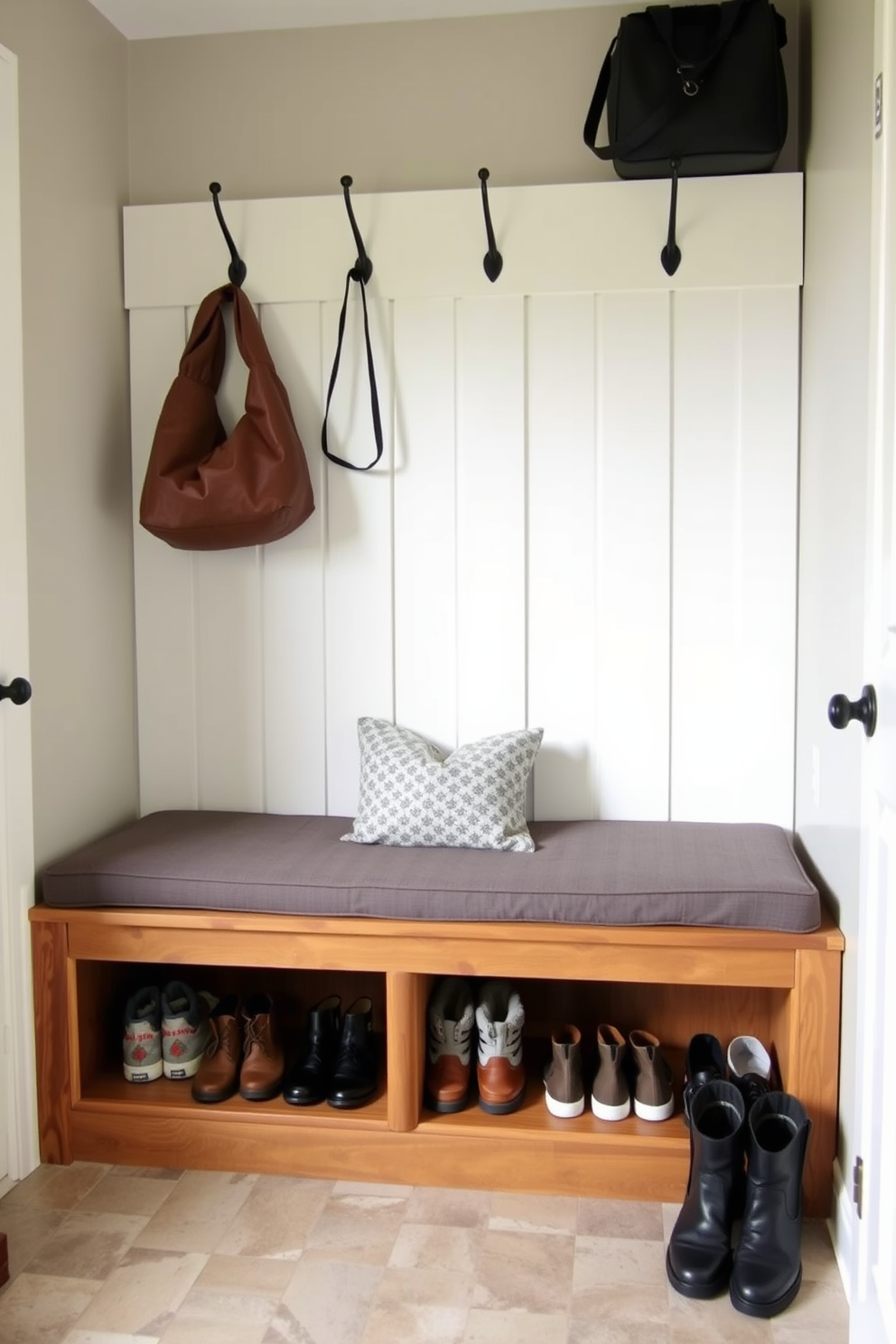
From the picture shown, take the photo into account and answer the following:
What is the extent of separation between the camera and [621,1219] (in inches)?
80.0

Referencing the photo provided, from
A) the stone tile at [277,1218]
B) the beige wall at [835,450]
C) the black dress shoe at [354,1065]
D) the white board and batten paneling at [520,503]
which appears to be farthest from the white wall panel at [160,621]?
the beige wall at [835,450]

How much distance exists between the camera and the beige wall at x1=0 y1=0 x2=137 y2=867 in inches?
87.7

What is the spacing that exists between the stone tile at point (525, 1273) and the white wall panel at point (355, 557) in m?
0.97

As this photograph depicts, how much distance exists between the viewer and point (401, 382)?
2.52 meters

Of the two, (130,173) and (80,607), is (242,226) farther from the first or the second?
(80,607)

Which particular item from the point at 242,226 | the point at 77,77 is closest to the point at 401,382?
the point at 242,226

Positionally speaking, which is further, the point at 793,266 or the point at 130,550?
the point at 130,550

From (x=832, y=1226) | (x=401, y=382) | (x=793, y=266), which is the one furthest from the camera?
(x=401, y=382)

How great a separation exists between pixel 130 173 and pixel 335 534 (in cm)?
94

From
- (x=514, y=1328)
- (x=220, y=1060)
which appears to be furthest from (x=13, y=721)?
(x=514, y=1328)

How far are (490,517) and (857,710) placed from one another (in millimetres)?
1112

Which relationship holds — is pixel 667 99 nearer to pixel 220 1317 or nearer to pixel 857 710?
pixel 857 710

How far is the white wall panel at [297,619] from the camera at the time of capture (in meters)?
2.55

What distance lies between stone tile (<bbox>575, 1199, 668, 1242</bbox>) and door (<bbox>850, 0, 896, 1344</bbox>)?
42cm
